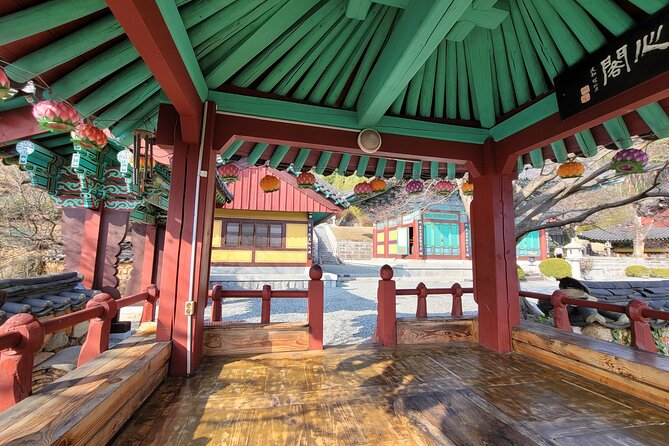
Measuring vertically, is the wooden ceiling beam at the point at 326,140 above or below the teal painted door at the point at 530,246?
above

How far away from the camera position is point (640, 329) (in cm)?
287

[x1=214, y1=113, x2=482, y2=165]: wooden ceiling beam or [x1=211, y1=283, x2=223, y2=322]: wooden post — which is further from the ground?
[x1=214, y1=113, x2=482, y2=165]: wooden ceiling beam

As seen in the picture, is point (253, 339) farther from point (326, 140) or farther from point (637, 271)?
point (637, 271)

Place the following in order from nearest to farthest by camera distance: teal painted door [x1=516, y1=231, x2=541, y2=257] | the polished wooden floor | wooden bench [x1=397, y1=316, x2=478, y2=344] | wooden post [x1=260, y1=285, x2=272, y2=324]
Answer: the polished wooden floor → wooden post [x1=260, y1=285, x2=272, y2=324] → wooden bench [x1=397, y1=316, x2=478, y2=344] → teal painted door [x1=516, y1=231, x2=541, y2=257]

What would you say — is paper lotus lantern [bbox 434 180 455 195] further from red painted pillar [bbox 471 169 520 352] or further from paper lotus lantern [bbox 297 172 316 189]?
paper lotus lantern [bbox 297 172 316 189]

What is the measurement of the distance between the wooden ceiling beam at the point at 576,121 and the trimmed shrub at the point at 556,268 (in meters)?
16.8

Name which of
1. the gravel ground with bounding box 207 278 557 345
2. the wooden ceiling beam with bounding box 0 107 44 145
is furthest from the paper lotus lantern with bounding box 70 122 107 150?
the gravel ground with bounding box 207 278 557 345

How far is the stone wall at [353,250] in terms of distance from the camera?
29266mm

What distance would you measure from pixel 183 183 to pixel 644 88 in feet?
12.5

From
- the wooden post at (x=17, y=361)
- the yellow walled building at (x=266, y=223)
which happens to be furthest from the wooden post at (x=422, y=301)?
the yellow walled building at (x=266, y=223)

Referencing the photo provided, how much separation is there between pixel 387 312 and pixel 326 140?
85.4 inches

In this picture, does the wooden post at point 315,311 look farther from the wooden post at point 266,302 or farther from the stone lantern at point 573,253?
the stone lantern at point 573,253

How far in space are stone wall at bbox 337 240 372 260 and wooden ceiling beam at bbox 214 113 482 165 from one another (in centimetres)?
2547

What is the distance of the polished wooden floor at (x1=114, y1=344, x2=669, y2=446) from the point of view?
1.88 meters
